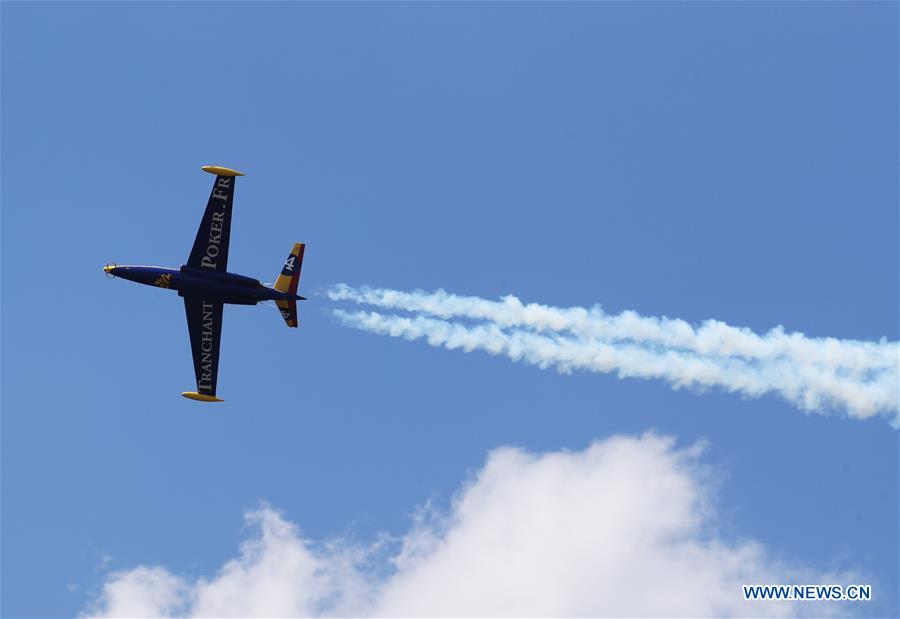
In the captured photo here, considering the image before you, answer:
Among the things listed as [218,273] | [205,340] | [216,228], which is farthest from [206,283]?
[205,340]

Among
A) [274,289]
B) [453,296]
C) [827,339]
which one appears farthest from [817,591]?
[274,289]

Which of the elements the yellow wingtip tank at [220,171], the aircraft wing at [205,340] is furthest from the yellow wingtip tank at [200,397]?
the yellow wingtip tank at [220,171]

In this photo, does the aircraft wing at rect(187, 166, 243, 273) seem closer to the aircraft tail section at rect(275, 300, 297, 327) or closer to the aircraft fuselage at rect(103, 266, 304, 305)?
the aircraft fuselage at rect(103, 266, 304, 305)

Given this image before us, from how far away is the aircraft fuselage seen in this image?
88688 mm

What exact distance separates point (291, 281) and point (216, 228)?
23.4 feet

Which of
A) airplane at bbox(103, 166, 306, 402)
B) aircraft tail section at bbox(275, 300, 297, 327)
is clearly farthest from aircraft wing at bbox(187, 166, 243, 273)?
aircraft tail section at bbox(275, 300, 297, 327)

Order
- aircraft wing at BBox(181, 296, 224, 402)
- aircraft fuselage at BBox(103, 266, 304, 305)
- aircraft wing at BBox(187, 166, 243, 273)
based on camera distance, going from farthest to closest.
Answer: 1. aircraft wing at BBox(181, 296, 224, 402)
2. aircraft wing at BBox(187, 166, 243, 273)
3. aircraft fuselage at BBox(103, 266, 304, 305)

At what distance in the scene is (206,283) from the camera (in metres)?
89.1

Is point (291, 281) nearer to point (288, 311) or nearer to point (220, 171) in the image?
point (288, 311)

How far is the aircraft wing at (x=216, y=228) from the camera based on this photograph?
89750 mm

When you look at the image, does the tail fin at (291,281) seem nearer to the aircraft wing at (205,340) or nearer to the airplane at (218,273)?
the airplane at (218,273)

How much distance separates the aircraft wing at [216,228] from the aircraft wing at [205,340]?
10.4 ft

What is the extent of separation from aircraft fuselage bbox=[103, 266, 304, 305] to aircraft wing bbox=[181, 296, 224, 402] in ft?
5.43

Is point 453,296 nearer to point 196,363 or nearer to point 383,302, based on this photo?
point 383,302
